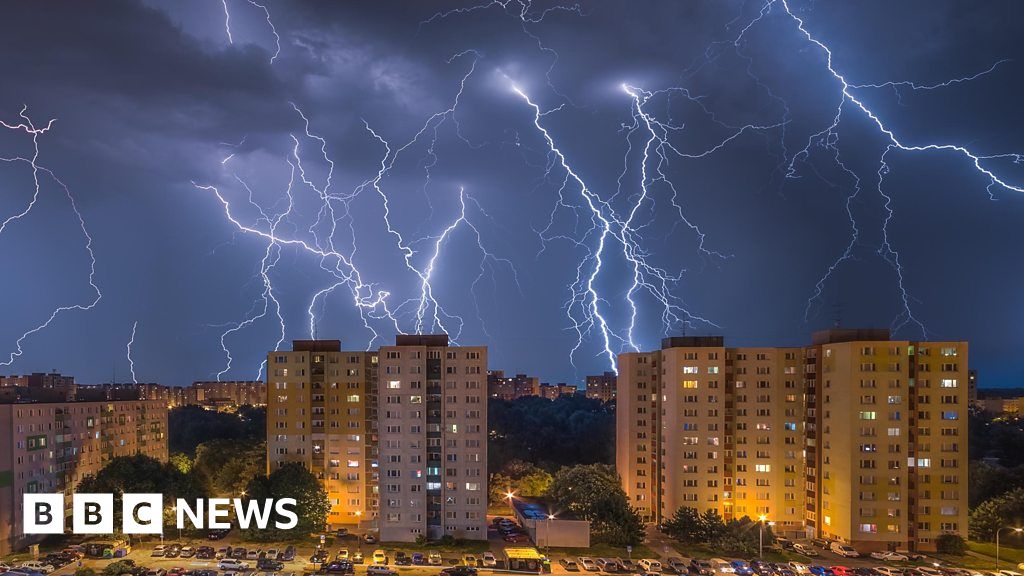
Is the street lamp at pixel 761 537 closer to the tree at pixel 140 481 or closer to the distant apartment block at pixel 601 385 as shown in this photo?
the tree at pixel 140 481

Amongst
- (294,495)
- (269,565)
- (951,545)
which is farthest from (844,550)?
(294,495)

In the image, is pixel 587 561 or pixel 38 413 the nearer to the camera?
pixel 587 561

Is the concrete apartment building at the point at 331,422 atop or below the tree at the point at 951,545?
atop

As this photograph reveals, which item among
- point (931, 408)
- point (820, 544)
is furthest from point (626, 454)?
point (931, 408)

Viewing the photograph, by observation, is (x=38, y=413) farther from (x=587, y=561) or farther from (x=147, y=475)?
(x=587, y=561)

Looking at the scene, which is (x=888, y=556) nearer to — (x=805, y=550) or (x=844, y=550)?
(x=844, y=550)

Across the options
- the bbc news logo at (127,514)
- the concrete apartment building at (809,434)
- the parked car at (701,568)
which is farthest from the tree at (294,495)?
the parked car at (701,568)

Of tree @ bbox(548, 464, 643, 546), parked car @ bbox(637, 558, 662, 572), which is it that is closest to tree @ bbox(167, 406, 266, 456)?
tree @ bbox(548, 464, 643, 546)
